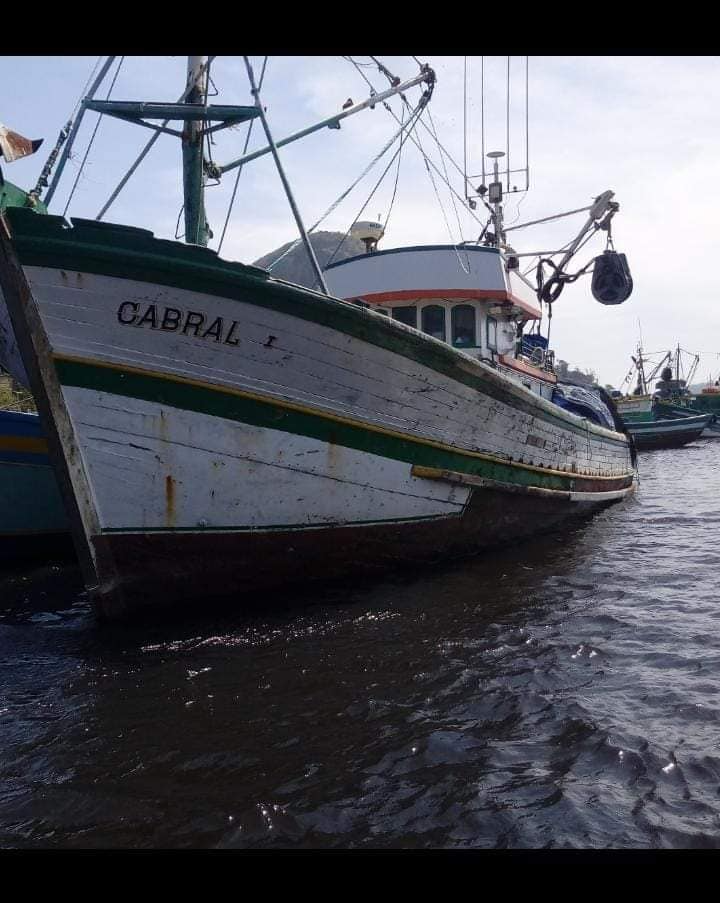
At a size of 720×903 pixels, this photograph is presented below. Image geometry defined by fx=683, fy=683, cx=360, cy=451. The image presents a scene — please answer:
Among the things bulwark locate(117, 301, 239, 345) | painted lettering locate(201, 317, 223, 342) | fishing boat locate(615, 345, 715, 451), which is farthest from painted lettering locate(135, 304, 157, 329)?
fishing boat locate(615, 345, 715, 451)

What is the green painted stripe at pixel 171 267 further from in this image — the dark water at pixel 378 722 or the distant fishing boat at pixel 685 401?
the distant fishing boat at pixel 685 401

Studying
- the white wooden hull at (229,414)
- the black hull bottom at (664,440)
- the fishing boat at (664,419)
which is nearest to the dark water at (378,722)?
the white wooden hull at (229,414)

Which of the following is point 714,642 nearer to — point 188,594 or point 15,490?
point 188,594

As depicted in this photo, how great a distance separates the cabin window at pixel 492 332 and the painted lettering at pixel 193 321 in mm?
6199

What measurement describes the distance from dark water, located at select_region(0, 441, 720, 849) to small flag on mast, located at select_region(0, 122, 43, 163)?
142 inches

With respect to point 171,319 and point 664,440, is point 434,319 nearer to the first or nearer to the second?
point 171,319

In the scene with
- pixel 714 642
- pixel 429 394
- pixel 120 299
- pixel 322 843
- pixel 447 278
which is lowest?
pixel 322 843

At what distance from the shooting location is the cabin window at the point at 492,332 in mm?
10727

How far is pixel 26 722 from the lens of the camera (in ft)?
13.0

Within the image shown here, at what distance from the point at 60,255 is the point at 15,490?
13.8 ft

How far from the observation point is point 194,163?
7.08 m

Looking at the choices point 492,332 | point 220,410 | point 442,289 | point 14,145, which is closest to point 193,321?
point 220,410

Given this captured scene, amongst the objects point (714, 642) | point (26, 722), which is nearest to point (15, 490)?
point (26, 722)

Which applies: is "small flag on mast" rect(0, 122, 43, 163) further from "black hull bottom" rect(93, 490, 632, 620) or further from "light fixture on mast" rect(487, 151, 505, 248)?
"light fixture on mast" rect(487, 151, 505, 248)
